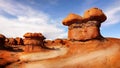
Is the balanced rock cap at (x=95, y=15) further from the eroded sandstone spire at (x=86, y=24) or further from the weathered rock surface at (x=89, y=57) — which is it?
the weathered rock surface at (x=89, y=57)

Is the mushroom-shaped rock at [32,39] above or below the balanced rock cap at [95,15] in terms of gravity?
below

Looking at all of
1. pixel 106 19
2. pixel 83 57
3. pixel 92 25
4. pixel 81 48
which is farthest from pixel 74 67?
A: pixel 106 19

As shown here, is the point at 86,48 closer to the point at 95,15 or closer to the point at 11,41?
the point at 95,15

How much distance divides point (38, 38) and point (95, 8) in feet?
47.4

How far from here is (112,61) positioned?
16.3 meters

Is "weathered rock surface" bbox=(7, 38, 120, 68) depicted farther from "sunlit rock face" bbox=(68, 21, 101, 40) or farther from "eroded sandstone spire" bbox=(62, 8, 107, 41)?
"eroded sandstone spire" bbox=(62, 8, 107, 41)

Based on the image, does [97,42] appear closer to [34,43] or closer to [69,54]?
[69,54]

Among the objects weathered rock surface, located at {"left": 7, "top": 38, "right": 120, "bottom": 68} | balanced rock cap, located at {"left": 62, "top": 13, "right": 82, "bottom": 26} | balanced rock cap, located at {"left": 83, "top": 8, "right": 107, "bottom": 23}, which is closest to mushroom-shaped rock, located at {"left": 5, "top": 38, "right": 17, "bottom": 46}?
weathered rock surface, located at {"left": 7, "top": 38, "right": 120, "bottom": 68}

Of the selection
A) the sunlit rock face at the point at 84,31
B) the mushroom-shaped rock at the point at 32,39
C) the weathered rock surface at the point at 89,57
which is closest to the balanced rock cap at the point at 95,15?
the sunlit rock face at the point at 84,31

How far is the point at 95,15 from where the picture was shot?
19500mm

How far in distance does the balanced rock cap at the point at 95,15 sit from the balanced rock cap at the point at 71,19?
2.00 feet

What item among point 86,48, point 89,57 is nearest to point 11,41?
point 86,48

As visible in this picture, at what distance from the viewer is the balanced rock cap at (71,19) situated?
66.5 feet

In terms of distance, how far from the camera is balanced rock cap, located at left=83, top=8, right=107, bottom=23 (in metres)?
19.6
